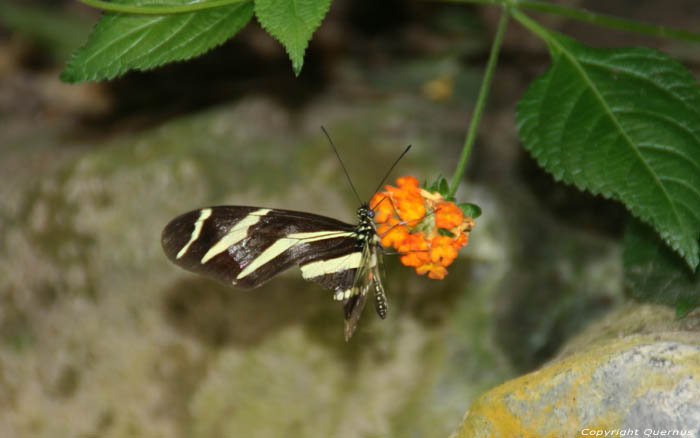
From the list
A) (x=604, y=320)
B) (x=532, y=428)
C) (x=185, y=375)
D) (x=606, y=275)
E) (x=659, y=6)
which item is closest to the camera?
(x=532, y=428)

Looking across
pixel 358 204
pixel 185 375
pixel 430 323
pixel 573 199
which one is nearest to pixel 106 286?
pixel 185 375

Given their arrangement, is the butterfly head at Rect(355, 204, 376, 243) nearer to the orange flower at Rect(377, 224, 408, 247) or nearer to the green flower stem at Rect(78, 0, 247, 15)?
the orange flower at Rect(377, 224, 408, 247)

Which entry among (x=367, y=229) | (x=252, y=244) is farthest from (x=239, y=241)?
(x=367, y=229)

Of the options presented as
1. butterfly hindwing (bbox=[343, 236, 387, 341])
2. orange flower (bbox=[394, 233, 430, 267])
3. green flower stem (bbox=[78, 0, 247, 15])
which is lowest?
butterfly hindwing (bbox=[343, 236, 387, 341])

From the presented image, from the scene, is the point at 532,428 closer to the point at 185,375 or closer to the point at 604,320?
the point at 604,320

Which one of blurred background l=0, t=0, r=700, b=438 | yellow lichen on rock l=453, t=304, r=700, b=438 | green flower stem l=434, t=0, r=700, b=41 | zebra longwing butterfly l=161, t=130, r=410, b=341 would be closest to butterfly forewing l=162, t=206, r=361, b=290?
zebra longwing butterfly l=161, t=130, r=410, b=341

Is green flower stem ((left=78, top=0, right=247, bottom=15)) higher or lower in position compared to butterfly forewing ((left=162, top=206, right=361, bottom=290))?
higher
